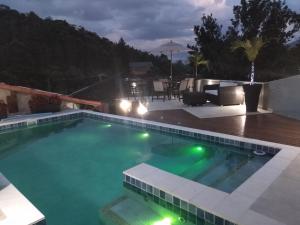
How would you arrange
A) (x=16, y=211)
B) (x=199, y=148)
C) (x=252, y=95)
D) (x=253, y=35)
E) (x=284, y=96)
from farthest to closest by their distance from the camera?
(x=253, y=35) < (x=252, y=95) < (x=284, y=96) < (x=199, y=148) < (x=16, y=211)

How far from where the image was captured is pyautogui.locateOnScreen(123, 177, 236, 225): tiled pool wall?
94.1 inches

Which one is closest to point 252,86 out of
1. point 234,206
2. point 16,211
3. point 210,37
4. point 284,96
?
point 284,96

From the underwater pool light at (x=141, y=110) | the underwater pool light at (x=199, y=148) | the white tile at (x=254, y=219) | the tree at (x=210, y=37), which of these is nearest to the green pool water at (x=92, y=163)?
the underwater pool light at (x=199, y=148)

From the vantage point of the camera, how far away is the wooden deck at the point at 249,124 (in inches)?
178

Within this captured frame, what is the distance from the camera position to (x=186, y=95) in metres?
7.90

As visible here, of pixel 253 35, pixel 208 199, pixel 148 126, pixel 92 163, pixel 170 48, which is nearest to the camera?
pixel 208 199

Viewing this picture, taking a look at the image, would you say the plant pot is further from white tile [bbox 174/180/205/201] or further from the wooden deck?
white tile [bbox 174/180/205/201]

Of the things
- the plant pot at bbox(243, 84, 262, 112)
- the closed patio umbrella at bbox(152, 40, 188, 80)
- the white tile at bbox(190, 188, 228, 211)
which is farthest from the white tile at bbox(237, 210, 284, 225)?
the closed patio umbrella at bbox(152, 40, 188, 80)

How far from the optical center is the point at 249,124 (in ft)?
17.8

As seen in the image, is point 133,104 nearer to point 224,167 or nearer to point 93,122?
point 93,122

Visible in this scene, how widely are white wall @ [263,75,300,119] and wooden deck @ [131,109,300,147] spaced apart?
266 mm

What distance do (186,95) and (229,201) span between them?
5.59 meters

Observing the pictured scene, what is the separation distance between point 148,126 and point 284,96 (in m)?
3.46

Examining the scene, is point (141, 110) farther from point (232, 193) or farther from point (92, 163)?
point (232, 193)
